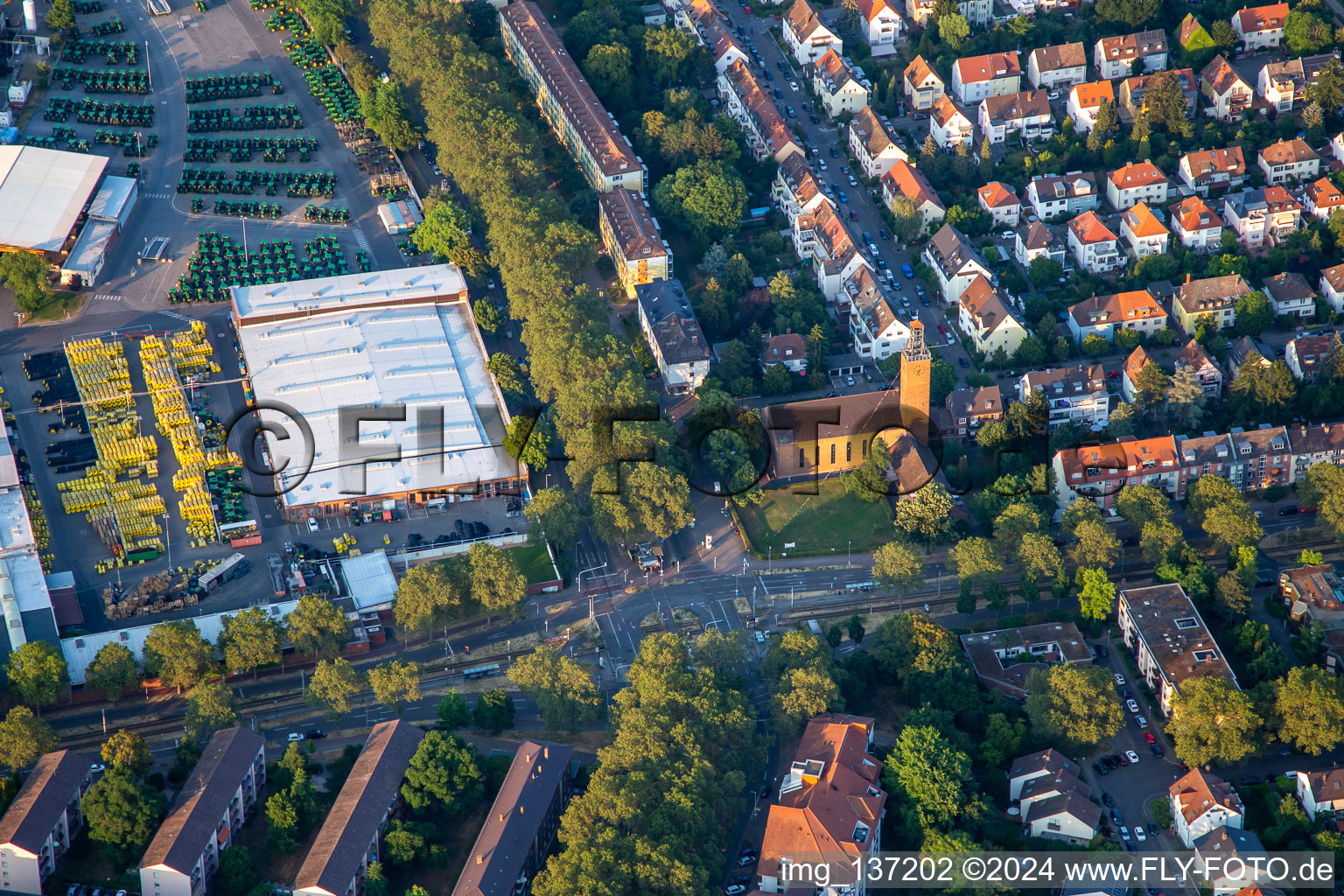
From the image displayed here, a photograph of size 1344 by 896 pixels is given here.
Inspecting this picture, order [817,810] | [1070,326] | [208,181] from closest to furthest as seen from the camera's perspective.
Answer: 1. [817,810]
2. [1070,326]
3. [208,181]

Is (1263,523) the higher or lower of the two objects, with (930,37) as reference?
lower

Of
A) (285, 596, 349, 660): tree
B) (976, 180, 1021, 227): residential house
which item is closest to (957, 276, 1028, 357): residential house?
(976, 180, 1021, 227): residential house

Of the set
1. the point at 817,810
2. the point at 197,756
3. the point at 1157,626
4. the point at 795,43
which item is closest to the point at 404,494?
the point at 197,756

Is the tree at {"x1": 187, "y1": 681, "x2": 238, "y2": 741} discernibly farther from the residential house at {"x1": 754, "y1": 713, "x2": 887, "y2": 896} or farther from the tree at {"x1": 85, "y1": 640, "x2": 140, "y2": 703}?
the residential house at {"x1": 754, "y1": 713, "x2": 887, "y2": 896}

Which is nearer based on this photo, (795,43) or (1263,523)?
(1263,523)

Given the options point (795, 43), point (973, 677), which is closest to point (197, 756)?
point (973, 677)

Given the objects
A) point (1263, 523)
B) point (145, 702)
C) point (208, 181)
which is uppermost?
point (208, 181)

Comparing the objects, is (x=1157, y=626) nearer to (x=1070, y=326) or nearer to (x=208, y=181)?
(x=1070, y=326)

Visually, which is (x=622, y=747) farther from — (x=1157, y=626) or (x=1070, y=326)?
(x=1070, y=326)

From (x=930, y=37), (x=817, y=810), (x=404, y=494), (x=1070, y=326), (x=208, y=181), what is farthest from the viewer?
(x=930, y=37)
